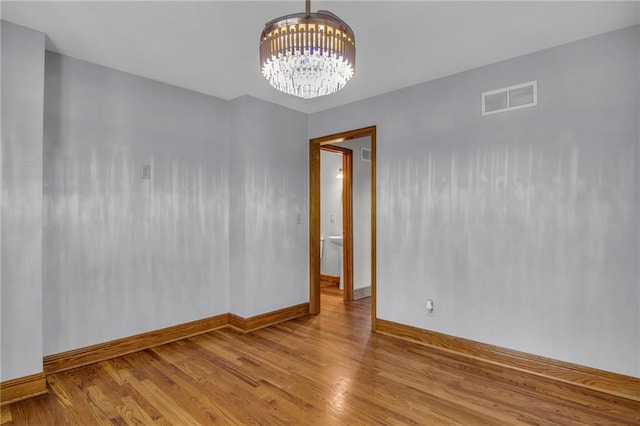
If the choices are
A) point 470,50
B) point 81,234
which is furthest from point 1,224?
point 470,50

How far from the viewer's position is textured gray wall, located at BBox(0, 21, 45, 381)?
232 cm

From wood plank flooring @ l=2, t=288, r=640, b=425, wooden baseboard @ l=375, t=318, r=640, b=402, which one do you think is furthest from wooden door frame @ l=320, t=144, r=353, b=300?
wood plank flooring @ l=2, t=288, r=640, b=425

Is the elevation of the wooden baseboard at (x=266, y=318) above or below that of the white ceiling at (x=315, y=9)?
below

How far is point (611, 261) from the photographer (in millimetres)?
2459

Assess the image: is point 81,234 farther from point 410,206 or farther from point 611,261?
point 611,261

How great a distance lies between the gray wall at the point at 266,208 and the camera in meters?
3.83

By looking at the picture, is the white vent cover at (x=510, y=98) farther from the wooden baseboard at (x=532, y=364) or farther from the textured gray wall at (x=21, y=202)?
the textured gray wall at (x=21, y=202)

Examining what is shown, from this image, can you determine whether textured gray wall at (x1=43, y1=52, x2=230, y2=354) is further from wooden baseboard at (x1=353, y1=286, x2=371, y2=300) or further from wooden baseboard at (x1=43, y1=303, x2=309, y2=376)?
wooden baseboard at (x1=353, y1=286, x2=371, y2=300)

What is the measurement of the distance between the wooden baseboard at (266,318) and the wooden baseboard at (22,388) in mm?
1714

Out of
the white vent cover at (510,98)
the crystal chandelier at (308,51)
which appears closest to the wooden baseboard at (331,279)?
the white vent cover at (510,98)

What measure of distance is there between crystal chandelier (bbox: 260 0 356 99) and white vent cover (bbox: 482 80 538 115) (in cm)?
180

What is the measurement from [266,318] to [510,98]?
322 centimetres

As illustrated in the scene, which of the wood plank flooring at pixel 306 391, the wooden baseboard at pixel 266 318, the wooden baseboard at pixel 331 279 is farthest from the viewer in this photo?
the wooden baseboard at pixel 331 279

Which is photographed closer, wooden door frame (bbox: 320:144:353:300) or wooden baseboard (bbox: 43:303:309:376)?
wooden baseboard (bbox: 43:303:309:376)
